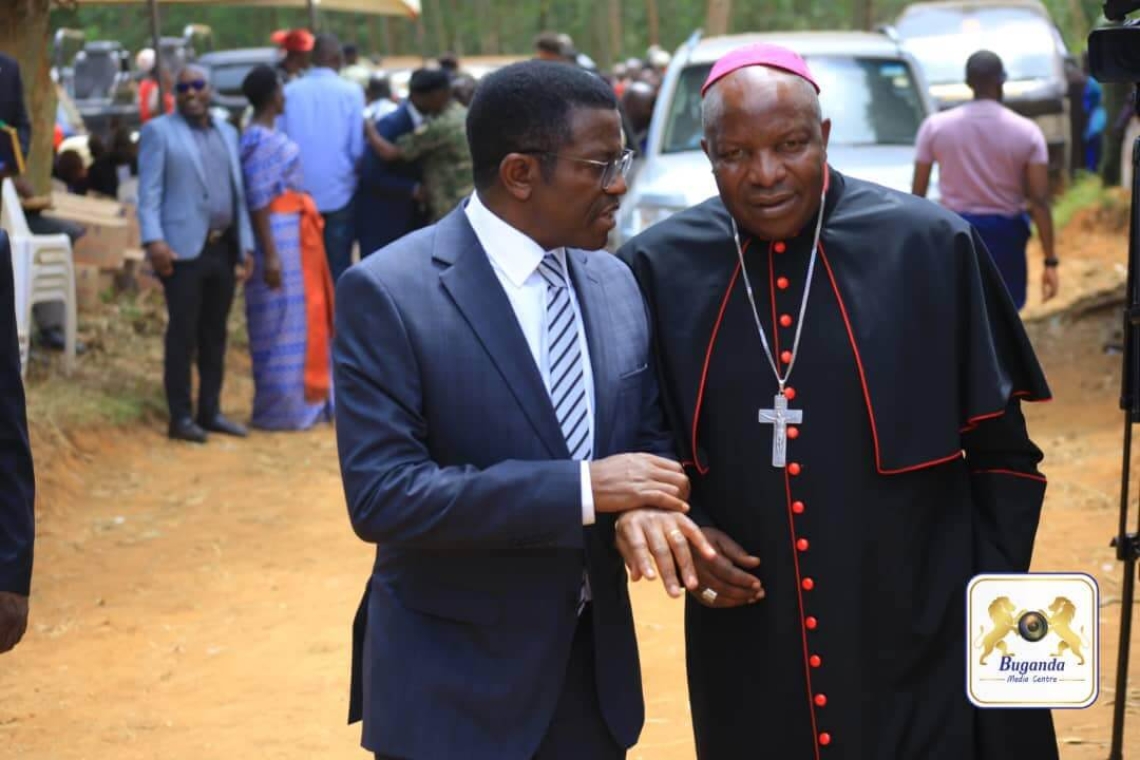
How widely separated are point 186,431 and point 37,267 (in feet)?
4.95

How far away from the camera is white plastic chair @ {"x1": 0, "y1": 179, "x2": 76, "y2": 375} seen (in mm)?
11438

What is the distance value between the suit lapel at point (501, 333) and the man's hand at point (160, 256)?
26.1 feet

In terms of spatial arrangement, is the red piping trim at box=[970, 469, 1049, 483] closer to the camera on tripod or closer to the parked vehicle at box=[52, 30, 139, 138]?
the camera on tripod

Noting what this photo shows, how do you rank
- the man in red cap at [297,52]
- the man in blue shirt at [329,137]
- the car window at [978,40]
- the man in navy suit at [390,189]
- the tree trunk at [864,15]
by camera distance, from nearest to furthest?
1. the man in blue shirt at [329,137]
2. the man in navy suit at [390,189]
3. the man in red cap at [297,52]
4. the car window at [978,40]
5. the tree trunk at [864,15]

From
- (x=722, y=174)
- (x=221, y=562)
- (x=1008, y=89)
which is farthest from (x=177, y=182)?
(x=1008, y=89)

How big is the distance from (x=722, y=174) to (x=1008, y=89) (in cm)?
1805

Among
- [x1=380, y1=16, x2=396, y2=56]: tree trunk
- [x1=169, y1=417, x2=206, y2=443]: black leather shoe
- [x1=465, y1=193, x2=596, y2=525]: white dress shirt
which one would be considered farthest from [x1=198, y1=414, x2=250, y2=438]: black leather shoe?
[x1=380, y1=16, x2=396, y2=56]: tree trunk

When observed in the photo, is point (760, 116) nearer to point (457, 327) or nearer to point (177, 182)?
point (457, 327)

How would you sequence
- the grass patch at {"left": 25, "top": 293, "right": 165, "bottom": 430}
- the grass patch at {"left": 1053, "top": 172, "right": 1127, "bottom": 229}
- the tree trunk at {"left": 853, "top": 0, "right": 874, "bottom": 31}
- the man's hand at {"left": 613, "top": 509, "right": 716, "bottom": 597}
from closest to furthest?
the man's hand at {"left": 613, "top": 509, "right": 716, "bottom": 597} → the grass patch at {"left": 25, "top": 293, "right": 165, "bottom": 430} → the grass patch at {"left": 1053, "top": 172, "right": 1127, "bottom": 229} → the tree trunk at {"left": 853, "top": 0, "right": 874, "bottom": 31}

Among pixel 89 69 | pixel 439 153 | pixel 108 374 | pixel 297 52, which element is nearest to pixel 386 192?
pixel 439 153

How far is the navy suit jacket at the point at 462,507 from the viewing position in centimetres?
303

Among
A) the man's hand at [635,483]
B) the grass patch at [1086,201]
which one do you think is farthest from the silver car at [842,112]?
the man's hand at [635,483]

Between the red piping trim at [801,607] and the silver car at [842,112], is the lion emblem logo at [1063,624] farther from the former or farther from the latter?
the silver car at [842,112]

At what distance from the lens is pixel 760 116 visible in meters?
3.34
